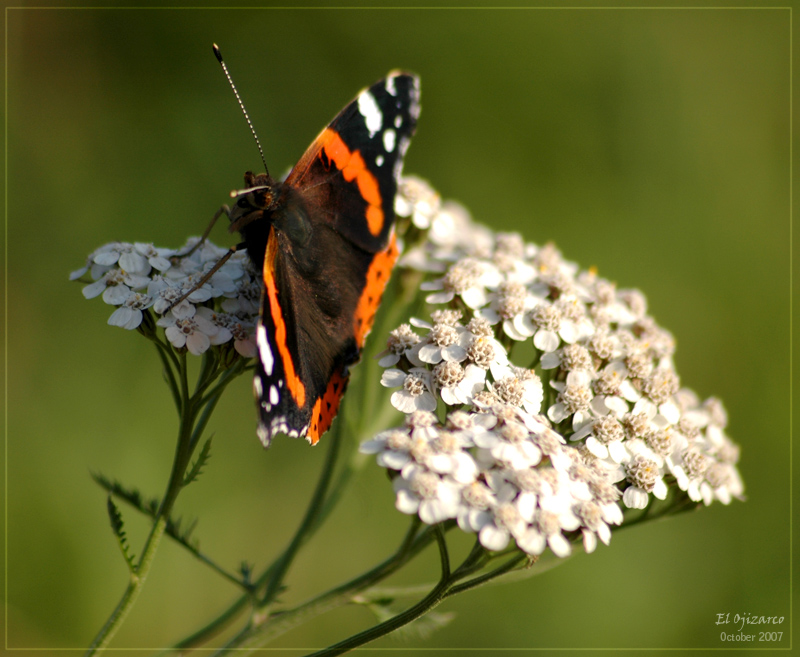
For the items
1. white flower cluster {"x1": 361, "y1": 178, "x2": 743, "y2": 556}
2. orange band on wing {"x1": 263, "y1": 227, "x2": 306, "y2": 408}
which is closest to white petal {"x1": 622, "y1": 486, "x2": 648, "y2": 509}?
white flower cluster {"x1": 361, "y1": 178, "x2": 743, "y2": 556}

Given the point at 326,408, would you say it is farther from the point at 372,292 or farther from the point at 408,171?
the point at 408,171

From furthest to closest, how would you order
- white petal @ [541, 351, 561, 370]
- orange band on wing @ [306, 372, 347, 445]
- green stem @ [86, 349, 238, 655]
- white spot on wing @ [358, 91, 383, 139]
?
1. white spot on wing @ [358, 91, 383, 139]
2. white petal @ [541, 351, 561, 370]
3. orange band on wing @ [306, 372, 347, 445]
4. green stem @ [86, 349, 238, 655]

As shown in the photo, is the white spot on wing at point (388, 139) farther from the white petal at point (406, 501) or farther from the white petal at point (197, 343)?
the white petal at point (406, 501)

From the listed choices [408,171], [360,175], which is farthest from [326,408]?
[408,171]

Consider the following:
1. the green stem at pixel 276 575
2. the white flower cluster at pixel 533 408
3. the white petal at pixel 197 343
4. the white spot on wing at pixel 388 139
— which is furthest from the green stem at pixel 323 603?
the white spot on wing at pixel 388 139

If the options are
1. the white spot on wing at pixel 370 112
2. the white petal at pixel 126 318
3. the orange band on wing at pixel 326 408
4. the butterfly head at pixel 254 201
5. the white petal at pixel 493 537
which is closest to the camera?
Result: the white petal at pixel 493 537

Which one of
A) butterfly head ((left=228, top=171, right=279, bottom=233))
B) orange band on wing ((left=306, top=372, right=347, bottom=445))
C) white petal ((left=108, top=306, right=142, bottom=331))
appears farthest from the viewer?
butterfly head ((left=228, top=171, right=279, bottom=233))

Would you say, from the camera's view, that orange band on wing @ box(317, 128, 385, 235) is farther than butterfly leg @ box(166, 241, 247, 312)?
Yes

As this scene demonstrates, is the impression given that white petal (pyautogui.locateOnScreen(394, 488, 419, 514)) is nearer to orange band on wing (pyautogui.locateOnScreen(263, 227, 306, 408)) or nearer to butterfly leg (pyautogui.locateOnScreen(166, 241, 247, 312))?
orange band on wing (pyautogui.locateOnScreen(263, 227, 306, 408))
